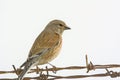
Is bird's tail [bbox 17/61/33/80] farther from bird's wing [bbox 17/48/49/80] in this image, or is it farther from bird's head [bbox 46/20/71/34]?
bird's head [bbox 46/20/71/34]

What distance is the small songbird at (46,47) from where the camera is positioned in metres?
6.56

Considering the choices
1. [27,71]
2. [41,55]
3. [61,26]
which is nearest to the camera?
[27,71]

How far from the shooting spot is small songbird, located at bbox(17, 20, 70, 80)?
6.56 m

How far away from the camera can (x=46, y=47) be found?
7.29 m

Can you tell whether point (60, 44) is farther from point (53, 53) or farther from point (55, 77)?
point (55, 77)

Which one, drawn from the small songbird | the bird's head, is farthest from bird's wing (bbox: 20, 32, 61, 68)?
the bird's head

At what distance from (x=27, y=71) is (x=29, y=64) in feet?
1.41

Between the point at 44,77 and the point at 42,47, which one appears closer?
the point at 44,77

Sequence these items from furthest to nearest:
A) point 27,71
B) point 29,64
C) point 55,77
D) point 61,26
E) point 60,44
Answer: point 61,26, point 60,44, point 29,64, point 27,71, point 55,77

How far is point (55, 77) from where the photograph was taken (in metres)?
5.18

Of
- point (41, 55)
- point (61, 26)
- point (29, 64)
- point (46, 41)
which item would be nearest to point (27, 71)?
point (29, 64)

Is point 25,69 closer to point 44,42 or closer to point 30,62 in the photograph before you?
point 30,62

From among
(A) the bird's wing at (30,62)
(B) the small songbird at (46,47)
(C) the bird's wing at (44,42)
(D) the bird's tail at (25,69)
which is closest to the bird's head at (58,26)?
(B) the small songbird at (46,47)

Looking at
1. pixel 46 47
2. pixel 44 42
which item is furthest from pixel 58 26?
pixel 46 47
